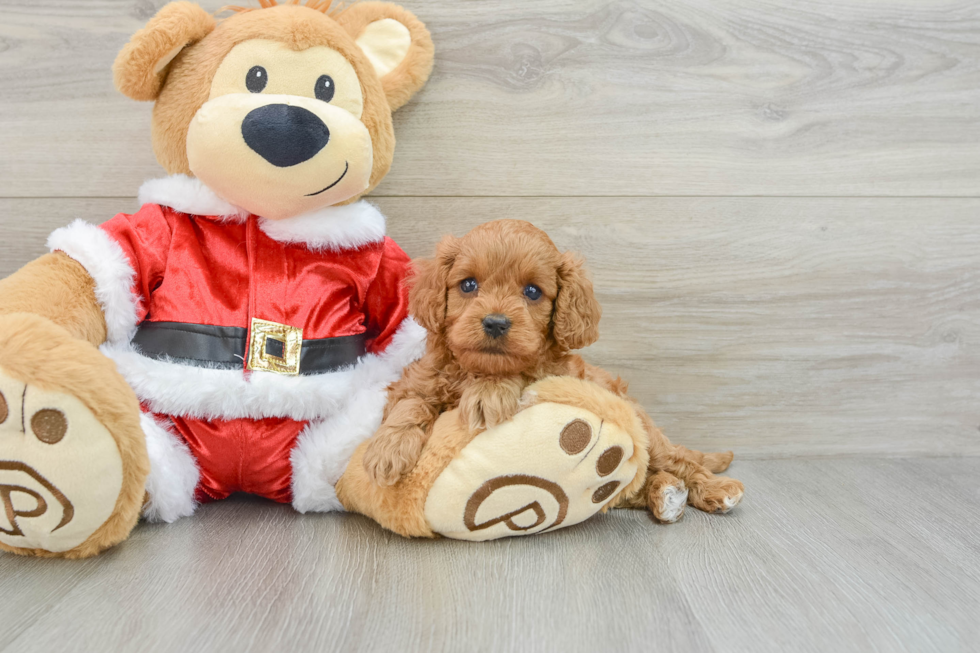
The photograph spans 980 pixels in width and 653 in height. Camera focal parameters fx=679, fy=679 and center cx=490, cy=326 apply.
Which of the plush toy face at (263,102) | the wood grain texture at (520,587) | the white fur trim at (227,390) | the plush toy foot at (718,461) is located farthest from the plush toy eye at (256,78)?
the plush toy foot at (718,461)

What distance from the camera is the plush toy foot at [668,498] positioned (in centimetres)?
95

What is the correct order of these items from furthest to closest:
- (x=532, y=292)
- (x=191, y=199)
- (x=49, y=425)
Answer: (x=191, y=199) → (x=532, y=292) → (x=49, y=425)

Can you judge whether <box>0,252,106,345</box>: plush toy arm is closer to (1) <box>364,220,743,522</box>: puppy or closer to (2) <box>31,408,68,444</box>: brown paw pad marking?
(2) <box>31,408,68,444</box>: brown paw pad marking

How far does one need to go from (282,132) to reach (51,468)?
1.52 feet

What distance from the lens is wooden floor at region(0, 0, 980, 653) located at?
1082 mm

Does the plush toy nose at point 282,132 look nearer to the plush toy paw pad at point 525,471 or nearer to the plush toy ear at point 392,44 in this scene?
the plush toy ear at point 392,44

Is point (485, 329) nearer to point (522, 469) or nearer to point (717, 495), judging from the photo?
point (522, 469)

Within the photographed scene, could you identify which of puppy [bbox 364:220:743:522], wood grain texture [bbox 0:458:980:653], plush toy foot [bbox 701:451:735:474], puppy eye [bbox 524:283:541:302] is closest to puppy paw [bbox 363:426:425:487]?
puppy [bbox 364:220:743:522]

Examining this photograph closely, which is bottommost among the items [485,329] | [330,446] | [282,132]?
[330,446]

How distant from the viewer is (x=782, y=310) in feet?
4.03

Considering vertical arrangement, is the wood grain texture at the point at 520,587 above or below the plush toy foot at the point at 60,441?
below

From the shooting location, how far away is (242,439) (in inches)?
36.1

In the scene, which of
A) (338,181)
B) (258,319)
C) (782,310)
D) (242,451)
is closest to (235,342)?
(258,319)

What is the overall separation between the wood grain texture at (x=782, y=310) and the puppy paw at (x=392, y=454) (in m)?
0.42
